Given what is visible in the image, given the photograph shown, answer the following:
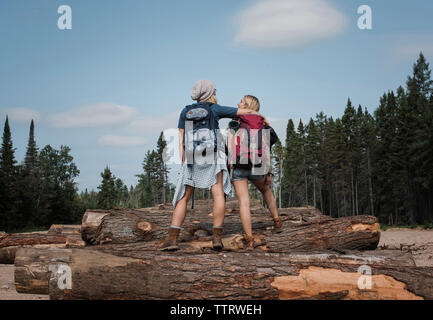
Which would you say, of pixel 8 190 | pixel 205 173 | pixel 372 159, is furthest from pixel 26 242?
pixel 372 159

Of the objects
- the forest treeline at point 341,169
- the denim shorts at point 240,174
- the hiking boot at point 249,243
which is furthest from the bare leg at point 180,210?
the forest treeline at point 341,169

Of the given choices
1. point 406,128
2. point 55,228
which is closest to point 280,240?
point 55,228

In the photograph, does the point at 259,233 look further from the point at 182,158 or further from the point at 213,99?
the point at 213,99

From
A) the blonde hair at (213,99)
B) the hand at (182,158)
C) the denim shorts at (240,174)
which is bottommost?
the denim shorts at (240,174)

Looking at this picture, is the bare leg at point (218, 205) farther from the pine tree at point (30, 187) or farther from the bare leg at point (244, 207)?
the pine tree at point (30, 187)

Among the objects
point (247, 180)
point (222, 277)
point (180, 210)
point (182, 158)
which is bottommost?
point (222, 277)

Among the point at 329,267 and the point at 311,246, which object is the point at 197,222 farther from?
the point at 329,267

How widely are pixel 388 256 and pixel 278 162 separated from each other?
74.4m

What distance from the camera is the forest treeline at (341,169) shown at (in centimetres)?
4725

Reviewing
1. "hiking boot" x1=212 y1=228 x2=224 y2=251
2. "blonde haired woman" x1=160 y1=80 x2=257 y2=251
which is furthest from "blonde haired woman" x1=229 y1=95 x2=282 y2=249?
"hiking boot" x1=212 y1=228 x2=224 y2=251

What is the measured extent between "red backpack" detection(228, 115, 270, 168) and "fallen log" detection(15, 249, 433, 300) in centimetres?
175

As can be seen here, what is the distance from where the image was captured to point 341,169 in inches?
2472

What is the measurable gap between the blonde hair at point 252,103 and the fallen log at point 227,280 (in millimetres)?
2572

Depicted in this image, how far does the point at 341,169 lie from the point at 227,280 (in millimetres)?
61997
